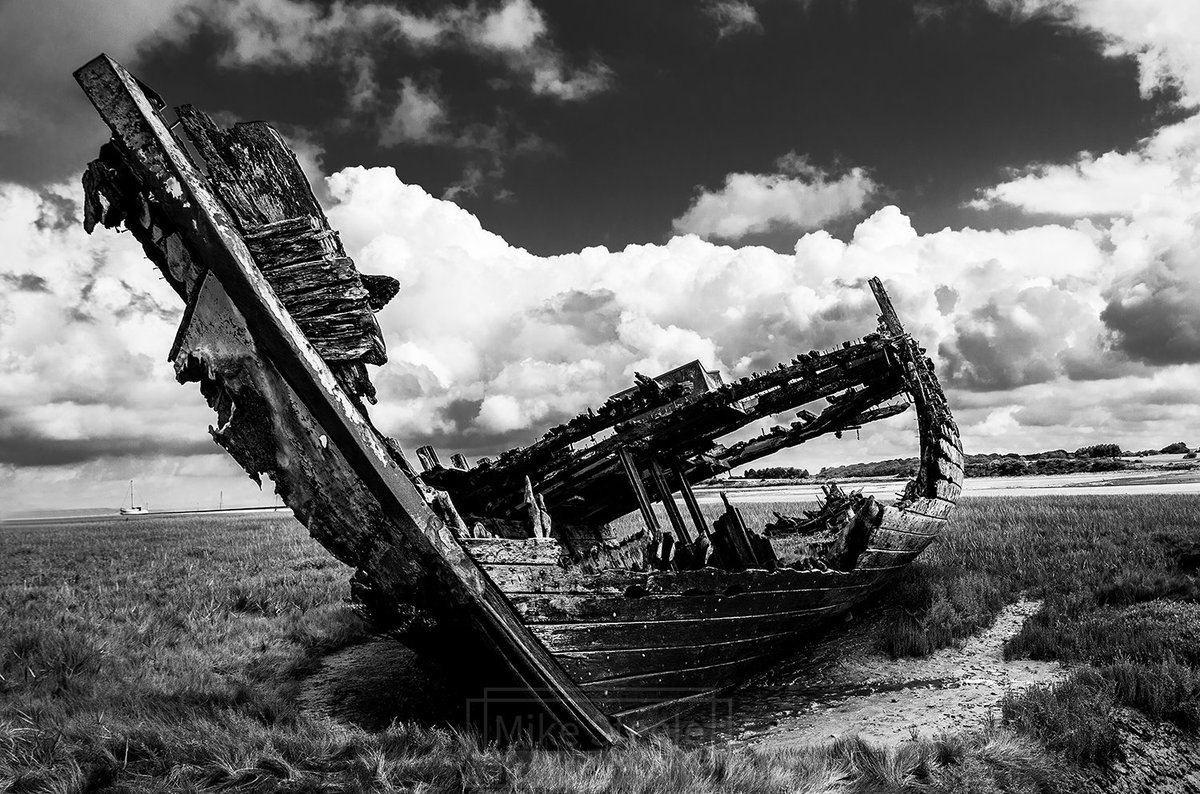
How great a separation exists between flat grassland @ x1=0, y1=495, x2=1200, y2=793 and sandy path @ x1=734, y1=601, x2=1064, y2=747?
0.31 metres

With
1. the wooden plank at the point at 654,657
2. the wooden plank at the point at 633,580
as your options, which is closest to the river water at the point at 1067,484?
the wooden plank at the point at 654,657

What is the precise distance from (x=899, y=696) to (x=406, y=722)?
14.6 ft

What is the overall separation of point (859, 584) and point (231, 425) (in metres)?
6.35

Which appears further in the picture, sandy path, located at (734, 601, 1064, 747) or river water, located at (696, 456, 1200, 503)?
river water, located at (696, 456, 1200, 503)

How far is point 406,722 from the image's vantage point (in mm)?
5633

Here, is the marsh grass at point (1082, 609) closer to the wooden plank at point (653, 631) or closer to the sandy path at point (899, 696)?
the sandy path at point (899, 696)

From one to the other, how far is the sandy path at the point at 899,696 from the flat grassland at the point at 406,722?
0.31 meters

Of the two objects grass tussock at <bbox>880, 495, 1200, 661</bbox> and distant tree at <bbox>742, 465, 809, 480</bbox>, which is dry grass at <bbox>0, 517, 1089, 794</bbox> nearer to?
grass tussock at <bbox>880, 495, 1200, 661</bbox>

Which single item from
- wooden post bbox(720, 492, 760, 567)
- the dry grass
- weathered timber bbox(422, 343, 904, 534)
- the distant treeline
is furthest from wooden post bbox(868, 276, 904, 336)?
the distant treeline

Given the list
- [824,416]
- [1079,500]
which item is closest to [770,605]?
[824,416]

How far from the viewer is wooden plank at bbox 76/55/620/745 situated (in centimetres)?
434

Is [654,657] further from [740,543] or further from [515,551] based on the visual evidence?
[740,543]

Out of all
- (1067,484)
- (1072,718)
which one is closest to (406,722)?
(1072,718)

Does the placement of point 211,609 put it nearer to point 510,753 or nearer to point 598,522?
point 598,522
